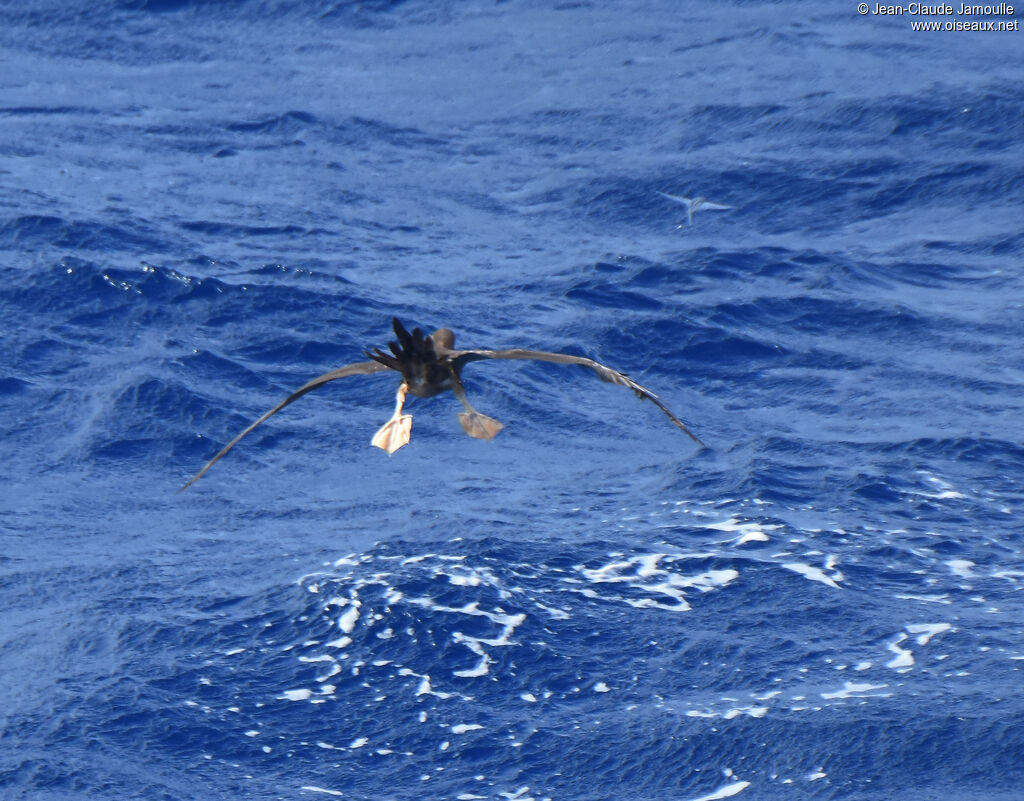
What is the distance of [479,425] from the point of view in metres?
17.6

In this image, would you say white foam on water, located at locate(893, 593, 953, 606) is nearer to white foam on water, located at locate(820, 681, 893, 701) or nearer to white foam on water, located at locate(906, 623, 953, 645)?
white foam on water, located at locate(906, 623, 953, 645)

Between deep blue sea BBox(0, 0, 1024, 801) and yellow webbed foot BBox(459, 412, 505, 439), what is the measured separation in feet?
44.0

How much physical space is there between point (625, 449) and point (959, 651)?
8592 mm

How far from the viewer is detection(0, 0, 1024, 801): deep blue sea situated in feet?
103

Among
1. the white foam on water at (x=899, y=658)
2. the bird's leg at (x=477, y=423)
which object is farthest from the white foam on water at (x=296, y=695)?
the bird's leg at (x=477, y=423)

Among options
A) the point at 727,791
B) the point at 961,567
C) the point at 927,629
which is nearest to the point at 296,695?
the point at 727,791

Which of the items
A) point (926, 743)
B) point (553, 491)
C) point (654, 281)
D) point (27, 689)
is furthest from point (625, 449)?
point (27, 689)

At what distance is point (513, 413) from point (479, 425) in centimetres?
2130

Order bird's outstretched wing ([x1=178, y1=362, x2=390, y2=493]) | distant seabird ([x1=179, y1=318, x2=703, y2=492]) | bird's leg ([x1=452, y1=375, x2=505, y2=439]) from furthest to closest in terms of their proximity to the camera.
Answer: bird's leg ([x1=452, y1=375, x2=505, y2=439]), distant seabird ([x1=179, y1=318, x2=703, y2=492]), bird's outstretched wing ([x1=178, y1=362, x2=390, y2=493])

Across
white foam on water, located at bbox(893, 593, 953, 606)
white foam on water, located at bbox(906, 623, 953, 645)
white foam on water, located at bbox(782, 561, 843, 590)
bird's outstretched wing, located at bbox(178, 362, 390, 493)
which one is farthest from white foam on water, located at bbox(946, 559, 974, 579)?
bird's outstretched wing, located at bbox(178, 362, 390, 493)

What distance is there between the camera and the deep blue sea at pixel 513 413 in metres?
31.5

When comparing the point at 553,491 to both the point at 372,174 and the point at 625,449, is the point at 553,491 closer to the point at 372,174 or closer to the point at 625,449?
the point at 625,449

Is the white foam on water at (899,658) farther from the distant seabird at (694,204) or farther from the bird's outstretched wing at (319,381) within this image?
the bird's outstretched wing at (319,381)

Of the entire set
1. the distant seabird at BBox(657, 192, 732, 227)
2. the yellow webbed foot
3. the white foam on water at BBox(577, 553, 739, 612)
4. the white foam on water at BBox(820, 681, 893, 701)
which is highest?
the yellow webbed foot
